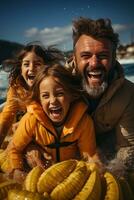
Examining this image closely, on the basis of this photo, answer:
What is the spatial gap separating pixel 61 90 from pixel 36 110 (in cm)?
20

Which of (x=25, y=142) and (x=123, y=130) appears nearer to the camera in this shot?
(x=25, y=142)

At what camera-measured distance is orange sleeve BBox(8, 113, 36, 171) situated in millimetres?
2619

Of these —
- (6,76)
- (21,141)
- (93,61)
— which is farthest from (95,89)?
(6,76)

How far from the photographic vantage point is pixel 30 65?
324 centimetres

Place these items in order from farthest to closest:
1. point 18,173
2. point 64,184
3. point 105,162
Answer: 1. point 105,162
2. point 18,173
3. point 64,184

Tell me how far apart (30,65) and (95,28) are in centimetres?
62

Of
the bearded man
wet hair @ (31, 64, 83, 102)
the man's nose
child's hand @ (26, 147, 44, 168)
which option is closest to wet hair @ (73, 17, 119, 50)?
the bearded man

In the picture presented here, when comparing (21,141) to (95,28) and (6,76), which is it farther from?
(6,76)

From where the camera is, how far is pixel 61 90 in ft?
8.46

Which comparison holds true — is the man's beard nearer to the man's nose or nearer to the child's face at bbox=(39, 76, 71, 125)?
the man's nose

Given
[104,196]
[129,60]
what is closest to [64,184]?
[104,196]

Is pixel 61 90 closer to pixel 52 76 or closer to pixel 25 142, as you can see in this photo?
pixel 52 76

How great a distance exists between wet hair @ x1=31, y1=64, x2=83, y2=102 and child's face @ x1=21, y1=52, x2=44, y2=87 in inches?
19.9

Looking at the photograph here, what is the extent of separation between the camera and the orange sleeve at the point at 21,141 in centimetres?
262
